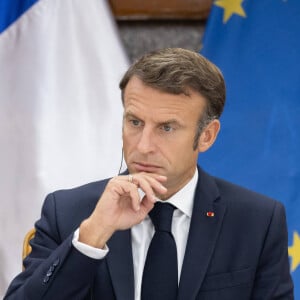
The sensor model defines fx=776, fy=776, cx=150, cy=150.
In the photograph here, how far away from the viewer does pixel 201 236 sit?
6.66 ft

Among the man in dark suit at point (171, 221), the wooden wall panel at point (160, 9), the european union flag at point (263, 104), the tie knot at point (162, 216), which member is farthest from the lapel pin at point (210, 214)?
the wooden wall panel at point (160, 9)

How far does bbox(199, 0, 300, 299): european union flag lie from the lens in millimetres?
3076

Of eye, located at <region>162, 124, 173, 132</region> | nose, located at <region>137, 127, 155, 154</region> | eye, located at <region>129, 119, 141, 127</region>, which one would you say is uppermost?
eye, located at <region>129, 119, 141, 127</region>

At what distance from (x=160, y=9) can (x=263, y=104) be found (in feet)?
2.10

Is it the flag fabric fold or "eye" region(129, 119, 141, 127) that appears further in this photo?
the flag fabric fold

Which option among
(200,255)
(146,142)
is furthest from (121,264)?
(146,142)

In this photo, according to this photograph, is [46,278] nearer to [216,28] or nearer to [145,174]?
[145,174]

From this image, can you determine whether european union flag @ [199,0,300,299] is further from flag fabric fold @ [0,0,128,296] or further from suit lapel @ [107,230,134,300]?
suit lapel @ [107,230,134,300]

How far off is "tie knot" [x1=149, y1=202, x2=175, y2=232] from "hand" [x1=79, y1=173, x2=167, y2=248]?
0.15 m

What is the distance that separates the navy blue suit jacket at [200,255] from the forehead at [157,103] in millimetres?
264

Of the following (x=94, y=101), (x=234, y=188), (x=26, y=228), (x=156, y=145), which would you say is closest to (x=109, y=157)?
(x=94, y=101)

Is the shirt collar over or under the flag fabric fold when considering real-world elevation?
under

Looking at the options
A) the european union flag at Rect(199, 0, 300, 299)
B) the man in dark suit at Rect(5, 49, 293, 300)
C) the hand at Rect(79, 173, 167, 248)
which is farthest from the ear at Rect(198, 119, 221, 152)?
the european union flag at Rect(199, 0, 300, 299)

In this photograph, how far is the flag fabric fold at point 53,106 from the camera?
3.10 metres
